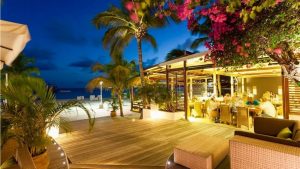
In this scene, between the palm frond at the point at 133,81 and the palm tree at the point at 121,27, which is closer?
the palm tree at the point at 121,27

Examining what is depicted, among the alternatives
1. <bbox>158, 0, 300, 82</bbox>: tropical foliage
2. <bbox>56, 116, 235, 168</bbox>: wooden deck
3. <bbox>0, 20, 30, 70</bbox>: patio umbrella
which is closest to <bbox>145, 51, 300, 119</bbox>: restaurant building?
<bbox>158, 0, 300, 82</bbox>: tropical foliage

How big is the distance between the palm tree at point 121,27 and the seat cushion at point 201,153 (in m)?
6.09

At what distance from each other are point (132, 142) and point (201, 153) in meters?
2.59

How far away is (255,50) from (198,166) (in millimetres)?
2242

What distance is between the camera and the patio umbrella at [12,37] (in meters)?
2.17

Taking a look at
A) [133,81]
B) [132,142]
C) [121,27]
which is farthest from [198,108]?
[121,27]

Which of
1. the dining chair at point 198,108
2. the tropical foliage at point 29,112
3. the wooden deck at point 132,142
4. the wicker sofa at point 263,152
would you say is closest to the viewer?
the wicker sofa at point 263,152

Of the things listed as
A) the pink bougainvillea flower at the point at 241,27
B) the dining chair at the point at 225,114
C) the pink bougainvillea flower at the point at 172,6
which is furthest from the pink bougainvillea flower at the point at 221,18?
the dining chair at the point at 225,114

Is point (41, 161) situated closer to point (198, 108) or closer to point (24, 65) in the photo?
point (198, 108)

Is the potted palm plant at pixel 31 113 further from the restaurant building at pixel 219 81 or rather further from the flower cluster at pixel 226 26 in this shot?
the restaurant building at pixel 219 81

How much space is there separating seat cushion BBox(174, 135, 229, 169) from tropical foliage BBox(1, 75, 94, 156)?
7.41ft

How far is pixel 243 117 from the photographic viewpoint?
263 inches

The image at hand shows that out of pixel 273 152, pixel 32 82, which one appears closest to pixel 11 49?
pixel 32 82

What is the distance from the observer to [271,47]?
2238mm
